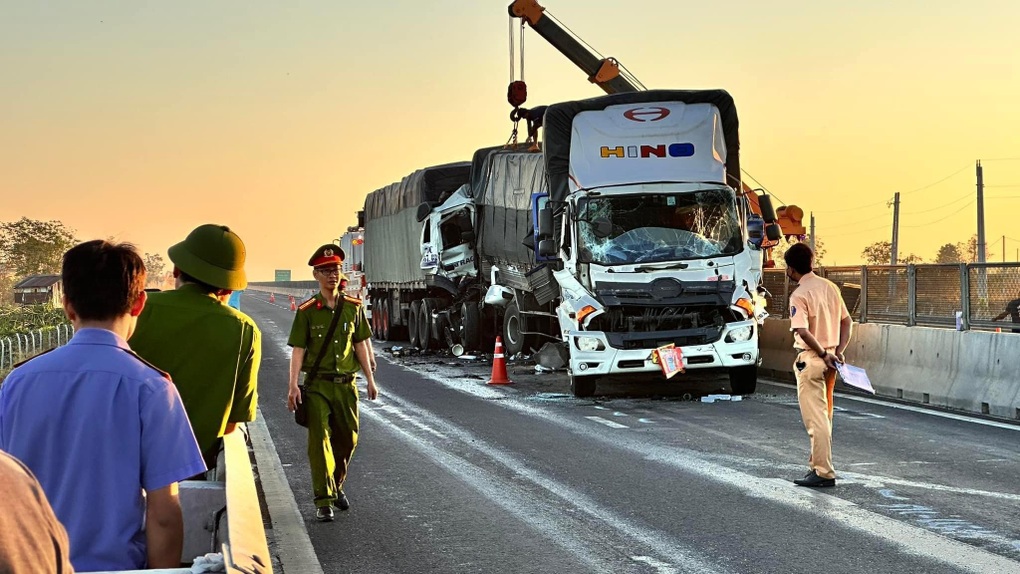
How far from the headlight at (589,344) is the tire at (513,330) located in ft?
15.8

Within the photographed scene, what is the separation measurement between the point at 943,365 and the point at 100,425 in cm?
1424

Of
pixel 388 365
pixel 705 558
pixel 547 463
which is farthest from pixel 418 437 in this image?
pixel 388 365

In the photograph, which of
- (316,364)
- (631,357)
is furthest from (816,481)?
(631,357)

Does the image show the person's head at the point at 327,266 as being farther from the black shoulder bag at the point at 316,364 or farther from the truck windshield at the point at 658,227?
the truck windshield at the point at 658,227

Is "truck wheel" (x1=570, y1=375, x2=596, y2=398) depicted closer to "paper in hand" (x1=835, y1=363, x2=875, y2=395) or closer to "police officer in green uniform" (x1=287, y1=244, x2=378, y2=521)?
"paper in hand" (x1=835, y1=363, x2=875, y2=395)

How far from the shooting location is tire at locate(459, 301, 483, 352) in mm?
26234

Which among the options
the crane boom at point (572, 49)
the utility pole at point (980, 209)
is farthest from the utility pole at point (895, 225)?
the crane boom at point (572, 49)

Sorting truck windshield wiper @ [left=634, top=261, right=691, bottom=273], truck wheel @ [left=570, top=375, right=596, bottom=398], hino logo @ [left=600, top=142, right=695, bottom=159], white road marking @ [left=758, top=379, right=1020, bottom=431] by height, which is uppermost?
hino logo @ [left=600, top=142, right=695, bottom=159]

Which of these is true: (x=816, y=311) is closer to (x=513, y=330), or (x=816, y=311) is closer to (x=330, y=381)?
(x=330, y=381)

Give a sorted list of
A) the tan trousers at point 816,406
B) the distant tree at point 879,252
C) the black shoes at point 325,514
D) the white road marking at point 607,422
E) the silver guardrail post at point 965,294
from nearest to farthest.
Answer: the black shoes at point 325,514, the tan trousers at point 816,406, the white road marking at point 607,422, the silver guardrail post at point 965,294, the distant tree at point 879,252

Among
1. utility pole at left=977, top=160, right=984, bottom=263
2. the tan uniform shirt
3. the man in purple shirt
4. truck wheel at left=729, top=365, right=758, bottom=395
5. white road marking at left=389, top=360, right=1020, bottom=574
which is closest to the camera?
the man in purple shirt

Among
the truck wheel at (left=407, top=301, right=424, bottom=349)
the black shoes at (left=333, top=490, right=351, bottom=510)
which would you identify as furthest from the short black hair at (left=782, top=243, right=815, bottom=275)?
the truck wheel at (left=407, top=301, right=424, bottom=349)

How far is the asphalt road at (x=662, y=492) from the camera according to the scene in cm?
740

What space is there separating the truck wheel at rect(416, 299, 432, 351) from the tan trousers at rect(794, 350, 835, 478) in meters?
19.6
